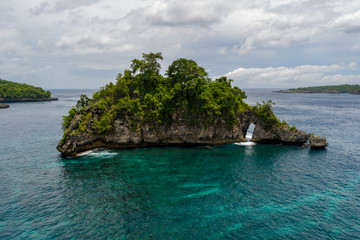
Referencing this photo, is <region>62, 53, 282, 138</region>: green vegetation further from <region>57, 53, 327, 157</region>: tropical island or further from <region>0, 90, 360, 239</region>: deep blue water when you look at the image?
<region>0, 90, 360, 239</region>: deep blue water

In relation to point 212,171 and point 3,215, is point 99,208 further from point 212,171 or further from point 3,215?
point 212,171

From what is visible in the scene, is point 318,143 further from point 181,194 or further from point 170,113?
point 181,194

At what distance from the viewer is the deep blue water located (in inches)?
1125

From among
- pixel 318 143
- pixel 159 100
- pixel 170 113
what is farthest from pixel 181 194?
pixel 318 143

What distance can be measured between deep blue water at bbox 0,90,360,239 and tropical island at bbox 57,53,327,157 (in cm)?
544

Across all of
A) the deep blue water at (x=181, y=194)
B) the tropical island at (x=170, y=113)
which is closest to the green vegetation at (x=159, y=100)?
the tropical island at (x=170, y=113)

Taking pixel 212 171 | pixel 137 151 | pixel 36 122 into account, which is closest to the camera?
pixel 212 171

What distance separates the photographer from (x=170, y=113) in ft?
212

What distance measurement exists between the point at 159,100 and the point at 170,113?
5.25 m

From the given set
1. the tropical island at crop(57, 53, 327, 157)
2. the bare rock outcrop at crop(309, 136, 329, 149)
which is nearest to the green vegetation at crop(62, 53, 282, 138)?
the tropical island at crop(57, 53, 327, 157)

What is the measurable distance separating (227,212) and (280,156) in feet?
105

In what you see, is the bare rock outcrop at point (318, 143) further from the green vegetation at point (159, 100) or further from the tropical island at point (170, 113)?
the green vegetation at point (159, 100)

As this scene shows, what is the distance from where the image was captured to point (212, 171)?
47344 mm

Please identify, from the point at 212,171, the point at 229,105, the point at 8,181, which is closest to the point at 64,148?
the point at 8,181
